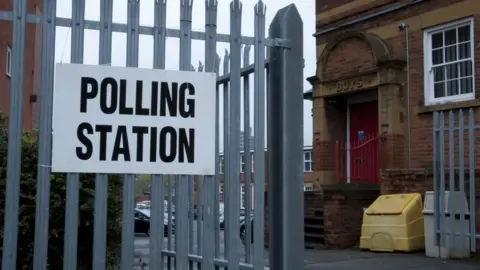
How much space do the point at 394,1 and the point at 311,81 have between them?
8.80ft

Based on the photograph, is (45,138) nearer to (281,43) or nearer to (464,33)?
(281,43)

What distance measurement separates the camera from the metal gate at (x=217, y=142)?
10.5ft

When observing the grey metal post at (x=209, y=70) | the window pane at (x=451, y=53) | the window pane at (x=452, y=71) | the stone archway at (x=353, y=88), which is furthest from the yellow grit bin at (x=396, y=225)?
the grey metal post at (x=209, y=70)

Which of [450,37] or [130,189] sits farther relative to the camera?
[450,37]

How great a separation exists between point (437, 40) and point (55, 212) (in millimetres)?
9644

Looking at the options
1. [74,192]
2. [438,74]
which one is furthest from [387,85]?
[74,192]

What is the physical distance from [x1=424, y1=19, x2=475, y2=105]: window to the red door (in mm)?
1564

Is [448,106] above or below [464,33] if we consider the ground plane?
below

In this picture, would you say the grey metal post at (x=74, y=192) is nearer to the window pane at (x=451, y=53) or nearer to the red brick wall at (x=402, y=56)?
the red brick wall at (x=402, y=56)

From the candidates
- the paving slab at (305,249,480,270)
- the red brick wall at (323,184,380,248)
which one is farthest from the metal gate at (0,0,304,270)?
the red brick wall at (323,184,380,248)

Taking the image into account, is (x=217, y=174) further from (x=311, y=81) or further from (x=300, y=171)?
(x=311, y=81)

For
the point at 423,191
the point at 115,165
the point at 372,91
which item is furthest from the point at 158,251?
the point at 372,91

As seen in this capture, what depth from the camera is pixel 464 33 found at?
12.1m

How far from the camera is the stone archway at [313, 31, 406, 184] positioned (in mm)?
12719
